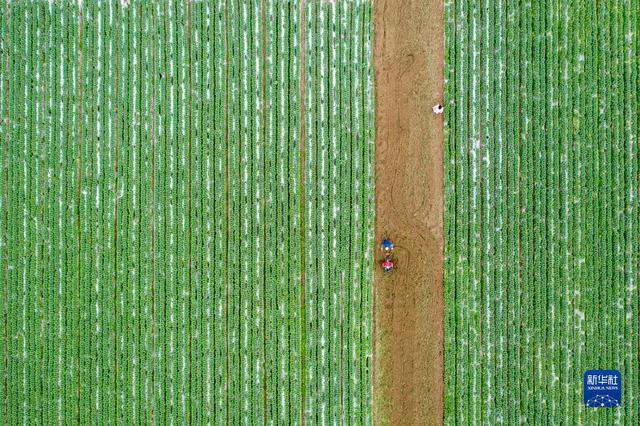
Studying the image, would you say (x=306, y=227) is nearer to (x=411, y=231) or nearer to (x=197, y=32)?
(x=411, y=231)

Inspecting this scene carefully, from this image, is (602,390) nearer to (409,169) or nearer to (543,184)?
(543,184)

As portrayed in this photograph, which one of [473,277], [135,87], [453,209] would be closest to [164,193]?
[135,87]

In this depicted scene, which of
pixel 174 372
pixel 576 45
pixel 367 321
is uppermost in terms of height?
pixel 576 45

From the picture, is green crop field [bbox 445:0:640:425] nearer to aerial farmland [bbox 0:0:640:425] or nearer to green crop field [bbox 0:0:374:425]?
aerial farmland [bbox 0:0:640:425]

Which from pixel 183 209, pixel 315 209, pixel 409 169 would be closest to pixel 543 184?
pixel 409 169

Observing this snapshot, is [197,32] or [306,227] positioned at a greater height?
[197,32]

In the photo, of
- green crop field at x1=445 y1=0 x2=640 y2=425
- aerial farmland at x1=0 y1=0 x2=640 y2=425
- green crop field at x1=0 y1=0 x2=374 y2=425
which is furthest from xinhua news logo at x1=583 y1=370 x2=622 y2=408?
green crop field at x1=0 y1=0 x2=374 y2=425

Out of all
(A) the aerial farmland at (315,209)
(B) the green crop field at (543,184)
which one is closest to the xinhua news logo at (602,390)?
(A) the aerial farmland at (315,209)

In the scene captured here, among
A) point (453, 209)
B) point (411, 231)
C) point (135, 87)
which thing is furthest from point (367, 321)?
point (135, 87)
